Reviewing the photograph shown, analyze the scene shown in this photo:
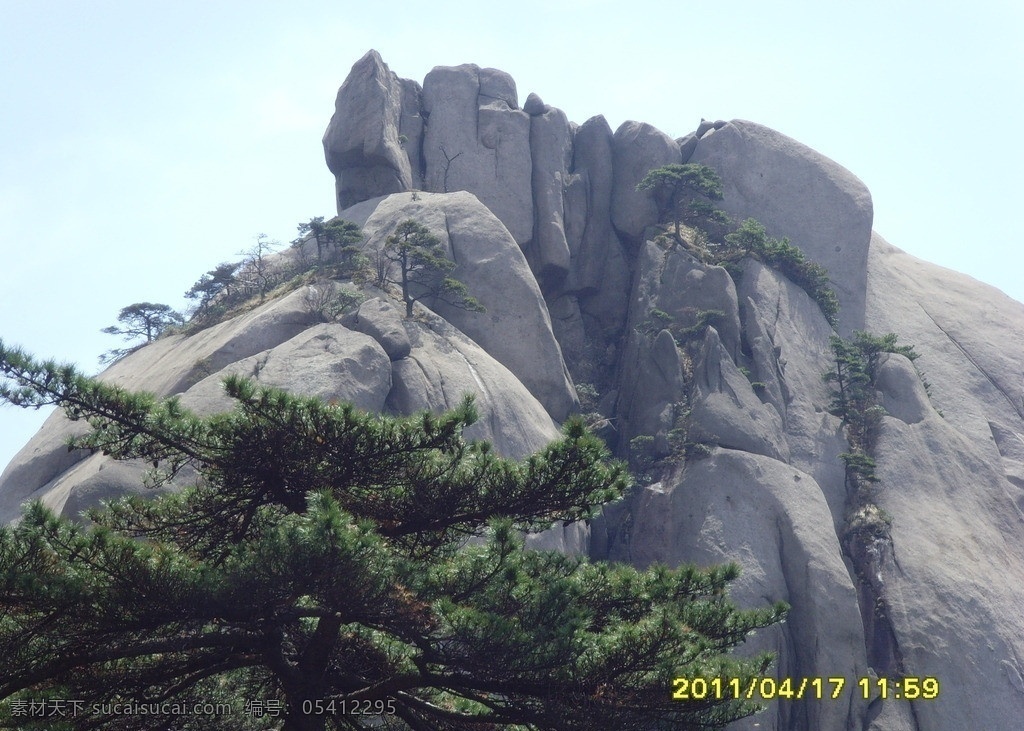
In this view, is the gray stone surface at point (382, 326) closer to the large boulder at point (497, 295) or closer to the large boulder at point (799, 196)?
the large boulder at point (497, 295)

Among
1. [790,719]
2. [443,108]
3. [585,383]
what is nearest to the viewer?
[790,719]

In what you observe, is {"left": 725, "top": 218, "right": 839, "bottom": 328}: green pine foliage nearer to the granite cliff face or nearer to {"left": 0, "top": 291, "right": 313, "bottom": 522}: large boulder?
the granite cliff face

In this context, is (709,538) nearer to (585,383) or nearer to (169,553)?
(585,383)

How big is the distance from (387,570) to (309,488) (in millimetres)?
1696

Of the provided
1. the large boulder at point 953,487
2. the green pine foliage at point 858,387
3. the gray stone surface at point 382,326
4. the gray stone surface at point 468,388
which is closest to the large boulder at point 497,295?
the gray stone surface at point 468,388

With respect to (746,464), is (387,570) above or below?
above

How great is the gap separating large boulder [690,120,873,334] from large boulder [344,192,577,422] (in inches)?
497

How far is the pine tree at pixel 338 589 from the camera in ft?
36.0

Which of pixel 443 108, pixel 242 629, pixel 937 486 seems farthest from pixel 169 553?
pixel 443 108

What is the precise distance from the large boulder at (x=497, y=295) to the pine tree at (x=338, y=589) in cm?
2193

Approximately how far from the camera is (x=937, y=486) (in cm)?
3434

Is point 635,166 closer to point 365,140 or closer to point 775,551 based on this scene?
point 365,140

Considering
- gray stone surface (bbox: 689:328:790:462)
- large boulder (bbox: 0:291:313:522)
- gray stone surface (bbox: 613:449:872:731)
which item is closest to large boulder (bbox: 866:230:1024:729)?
gray stone surface (bbox: 613:449:872:731)

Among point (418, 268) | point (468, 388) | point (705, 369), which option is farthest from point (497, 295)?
point (705, 369)
